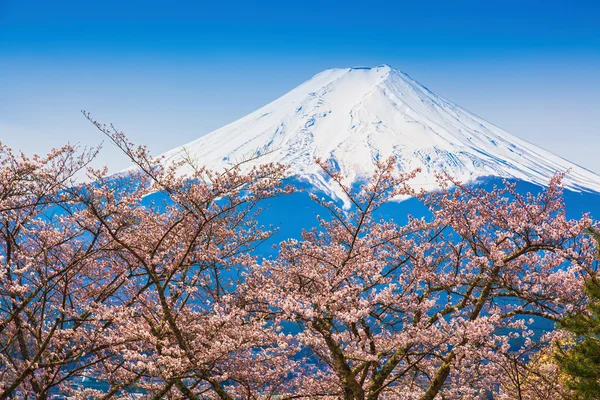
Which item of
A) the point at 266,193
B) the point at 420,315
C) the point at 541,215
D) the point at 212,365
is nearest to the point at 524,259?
the point at 541,215

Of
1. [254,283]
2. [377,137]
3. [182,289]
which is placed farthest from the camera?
[377,137]

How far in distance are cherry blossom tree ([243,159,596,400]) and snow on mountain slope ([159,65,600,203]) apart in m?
81.5

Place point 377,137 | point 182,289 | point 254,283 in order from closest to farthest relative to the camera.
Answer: point 182,289 < point 254,283 < point 377,137

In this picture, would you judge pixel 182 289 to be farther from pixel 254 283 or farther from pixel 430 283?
pixel 430 283

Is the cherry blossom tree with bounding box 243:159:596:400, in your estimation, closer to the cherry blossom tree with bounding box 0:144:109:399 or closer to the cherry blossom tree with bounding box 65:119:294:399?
the cherry blossom tree with bounding box 65:119:294:399

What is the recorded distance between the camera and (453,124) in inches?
4237

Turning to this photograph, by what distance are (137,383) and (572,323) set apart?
16.2 feet

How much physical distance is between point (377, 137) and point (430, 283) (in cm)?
9853

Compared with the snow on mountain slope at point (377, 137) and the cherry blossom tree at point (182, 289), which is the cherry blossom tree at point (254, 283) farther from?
the snow on mountain slope at point (377, 137)

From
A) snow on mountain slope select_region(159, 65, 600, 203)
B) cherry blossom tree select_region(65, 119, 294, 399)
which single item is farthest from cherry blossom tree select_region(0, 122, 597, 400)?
snow on mountain slope select_region(159, 65, 600, 203)

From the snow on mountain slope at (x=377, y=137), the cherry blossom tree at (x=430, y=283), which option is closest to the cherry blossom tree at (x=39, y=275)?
the cherry blossom tree at (x=430, y=283)

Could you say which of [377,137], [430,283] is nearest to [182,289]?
[430,283]

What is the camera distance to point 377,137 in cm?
10244

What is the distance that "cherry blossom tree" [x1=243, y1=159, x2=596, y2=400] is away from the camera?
16.1ft
